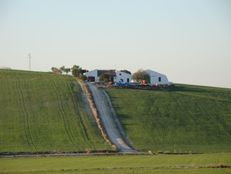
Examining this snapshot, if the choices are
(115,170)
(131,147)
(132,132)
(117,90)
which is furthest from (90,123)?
(115,170)

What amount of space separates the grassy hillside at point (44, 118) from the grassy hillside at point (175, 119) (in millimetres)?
4475

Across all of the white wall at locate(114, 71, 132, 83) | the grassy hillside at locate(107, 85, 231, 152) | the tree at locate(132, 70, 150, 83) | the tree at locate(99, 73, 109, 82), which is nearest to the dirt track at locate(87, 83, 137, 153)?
the grassy hillside at locate(107, 85, 231, 152)

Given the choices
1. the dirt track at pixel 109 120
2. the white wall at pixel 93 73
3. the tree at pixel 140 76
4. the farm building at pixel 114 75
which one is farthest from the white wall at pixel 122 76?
the dirt track at pixel 109 120

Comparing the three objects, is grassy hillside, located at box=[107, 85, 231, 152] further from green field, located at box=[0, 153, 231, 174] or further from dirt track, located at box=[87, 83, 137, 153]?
green field, located at box=[0, 153, 231, 174]

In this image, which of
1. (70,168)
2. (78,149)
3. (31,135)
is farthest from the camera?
(31,135)

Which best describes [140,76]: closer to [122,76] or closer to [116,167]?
[122,76]

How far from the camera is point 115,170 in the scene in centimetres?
3541

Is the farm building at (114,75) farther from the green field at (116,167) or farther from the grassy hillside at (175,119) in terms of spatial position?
the green field at (116,167)

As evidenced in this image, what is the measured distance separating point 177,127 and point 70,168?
30767mm

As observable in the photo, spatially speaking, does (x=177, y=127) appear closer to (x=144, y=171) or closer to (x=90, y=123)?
(x=90, y=123)

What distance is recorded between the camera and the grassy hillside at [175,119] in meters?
60.9

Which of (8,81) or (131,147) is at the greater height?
(8,81)

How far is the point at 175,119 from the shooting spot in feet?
232

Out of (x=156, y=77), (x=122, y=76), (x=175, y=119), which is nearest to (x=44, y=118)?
(x=175, y=119)
